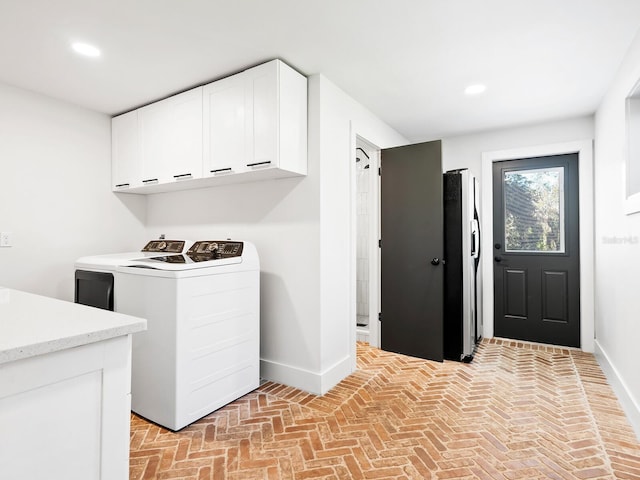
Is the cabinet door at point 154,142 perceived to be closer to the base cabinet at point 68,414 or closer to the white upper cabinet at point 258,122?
the white upper cabinet at point 258,122

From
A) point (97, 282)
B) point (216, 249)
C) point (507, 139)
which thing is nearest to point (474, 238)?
point (507, 139)

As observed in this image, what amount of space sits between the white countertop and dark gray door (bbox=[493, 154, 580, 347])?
13.5 feet

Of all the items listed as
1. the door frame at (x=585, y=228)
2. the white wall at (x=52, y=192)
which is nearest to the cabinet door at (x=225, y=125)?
the white wall at (x=52, y=192)

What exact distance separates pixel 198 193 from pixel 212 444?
2.28 meters

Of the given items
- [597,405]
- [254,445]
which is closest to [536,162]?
[597,405]

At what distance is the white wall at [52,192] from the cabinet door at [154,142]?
60 centimetres

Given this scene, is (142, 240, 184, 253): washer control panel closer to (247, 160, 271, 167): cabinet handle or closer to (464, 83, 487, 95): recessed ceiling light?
(247, 160, 271, 167): cabinet handle

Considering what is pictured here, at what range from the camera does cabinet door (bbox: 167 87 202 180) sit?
9.68 ft

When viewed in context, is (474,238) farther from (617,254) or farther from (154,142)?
(154,142)

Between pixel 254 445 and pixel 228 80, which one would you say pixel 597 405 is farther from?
pixel 228 80

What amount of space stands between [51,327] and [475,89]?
3312 millimetres

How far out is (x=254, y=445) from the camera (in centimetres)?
202

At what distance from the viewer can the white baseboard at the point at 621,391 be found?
2154mm

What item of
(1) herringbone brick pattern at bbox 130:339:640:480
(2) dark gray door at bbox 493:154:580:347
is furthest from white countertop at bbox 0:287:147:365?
(2) dark gray door at bbox 493:154:580:347
